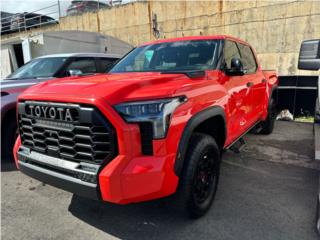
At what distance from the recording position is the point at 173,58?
11.7ft

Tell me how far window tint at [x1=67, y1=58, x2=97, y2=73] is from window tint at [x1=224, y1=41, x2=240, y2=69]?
3314 millimetres

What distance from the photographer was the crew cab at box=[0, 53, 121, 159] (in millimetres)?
4301

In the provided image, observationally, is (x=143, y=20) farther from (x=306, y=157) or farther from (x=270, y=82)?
(x=306, y=157)

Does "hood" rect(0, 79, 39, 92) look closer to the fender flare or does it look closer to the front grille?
the front grille

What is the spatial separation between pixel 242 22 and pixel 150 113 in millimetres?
9045

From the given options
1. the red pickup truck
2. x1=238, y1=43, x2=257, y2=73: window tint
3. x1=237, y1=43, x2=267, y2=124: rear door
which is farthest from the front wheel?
x1=238, y1=43, x2=257, y2=73: window tint

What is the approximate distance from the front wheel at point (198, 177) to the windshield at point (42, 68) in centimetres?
389

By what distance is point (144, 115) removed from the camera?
2.12 m

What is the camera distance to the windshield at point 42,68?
219 inches

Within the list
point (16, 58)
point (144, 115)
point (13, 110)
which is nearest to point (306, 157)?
point (144, 115)

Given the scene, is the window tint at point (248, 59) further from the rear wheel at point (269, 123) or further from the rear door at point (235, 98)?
the rear wheel at point (269, 123)

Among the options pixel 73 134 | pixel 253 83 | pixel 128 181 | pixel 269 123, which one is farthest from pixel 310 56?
pixel 73 134

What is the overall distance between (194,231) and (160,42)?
2.61 meters

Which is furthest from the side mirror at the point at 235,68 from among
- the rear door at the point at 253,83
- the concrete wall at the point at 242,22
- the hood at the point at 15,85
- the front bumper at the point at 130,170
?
the concrete wall at the point at 242,22
